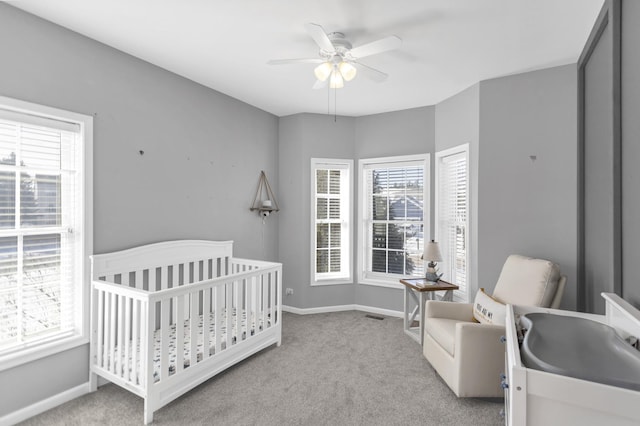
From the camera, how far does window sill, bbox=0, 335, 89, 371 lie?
6.92ft

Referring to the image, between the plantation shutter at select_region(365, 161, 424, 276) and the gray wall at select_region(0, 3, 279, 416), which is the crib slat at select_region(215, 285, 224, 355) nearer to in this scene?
the gray wall at select_region(0, 3, 279, 416)

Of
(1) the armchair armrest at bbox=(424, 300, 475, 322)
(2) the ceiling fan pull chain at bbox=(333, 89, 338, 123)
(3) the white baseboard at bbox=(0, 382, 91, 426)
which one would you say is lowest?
(3) the white baseboard at bbox=(0, 382, 91, 426)

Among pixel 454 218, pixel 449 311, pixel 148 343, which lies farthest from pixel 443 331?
pixel 148 343

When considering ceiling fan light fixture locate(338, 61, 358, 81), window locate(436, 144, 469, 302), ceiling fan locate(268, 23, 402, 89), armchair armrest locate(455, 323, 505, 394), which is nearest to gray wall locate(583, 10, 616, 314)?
armchair armrest locate(455, 323, 505, 394)

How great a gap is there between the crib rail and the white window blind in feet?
0.72

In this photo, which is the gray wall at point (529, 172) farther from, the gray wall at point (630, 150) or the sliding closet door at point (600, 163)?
the gray wall at point (630, 150)

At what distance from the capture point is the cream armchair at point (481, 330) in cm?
236

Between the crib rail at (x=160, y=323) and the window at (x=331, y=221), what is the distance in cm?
136

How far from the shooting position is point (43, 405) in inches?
89.0

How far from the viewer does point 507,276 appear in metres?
2.85

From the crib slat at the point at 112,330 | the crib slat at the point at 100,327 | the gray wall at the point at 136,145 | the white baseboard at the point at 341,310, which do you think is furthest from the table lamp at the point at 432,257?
the crib slat at the point at 100,327

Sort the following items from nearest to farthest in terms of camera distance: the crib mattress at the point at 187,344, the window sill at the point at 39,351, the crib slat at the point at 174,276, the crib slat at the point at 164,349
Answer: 1. the window sill at the point at 39,351
2. the crib slat at the point at 164,349
3. the crib mattress at the point at 187,344
4. the crib slat at the point at 174,276

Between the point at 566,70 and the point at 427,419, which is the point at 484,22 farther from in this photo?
the point at 427,419

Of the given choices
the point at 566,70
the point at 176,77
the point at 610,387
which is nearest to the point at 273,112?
the point at 176,77
